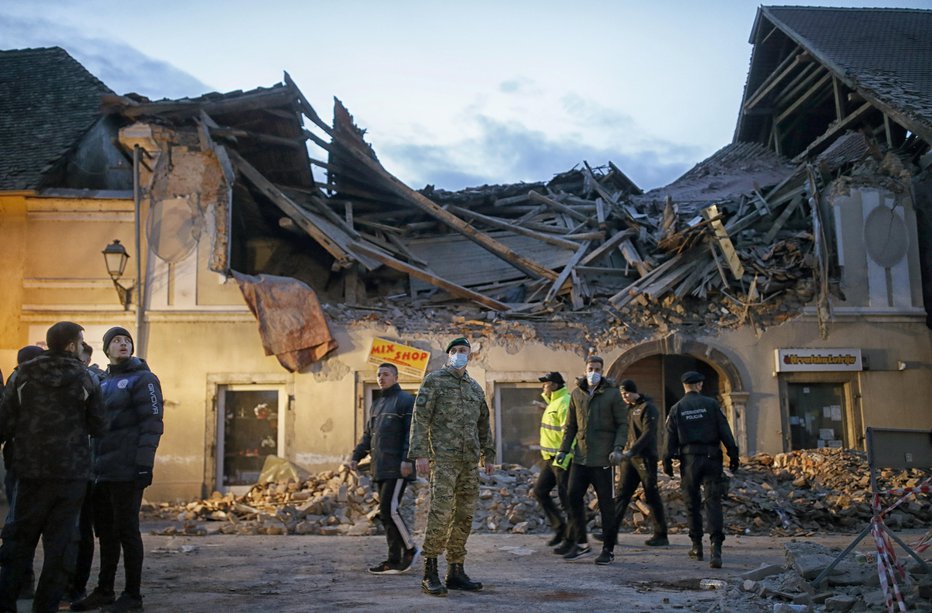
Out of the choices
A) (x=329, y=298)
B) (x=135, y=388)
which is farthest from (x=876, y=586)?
(x=329, y=298)

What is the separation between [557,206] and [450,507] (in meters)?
14.2

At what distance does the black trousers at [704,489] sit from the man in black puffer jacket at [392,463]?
8.83ft

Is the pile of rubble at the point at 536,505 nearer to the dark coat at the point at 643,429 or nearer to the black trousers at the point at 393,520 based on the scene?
the dark coat at the point at 643,429

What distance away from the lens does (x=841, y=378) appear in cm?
1659

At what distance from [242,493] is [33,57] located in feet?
39.8

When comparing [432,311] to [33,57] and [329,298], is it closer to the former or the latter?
[329,298]

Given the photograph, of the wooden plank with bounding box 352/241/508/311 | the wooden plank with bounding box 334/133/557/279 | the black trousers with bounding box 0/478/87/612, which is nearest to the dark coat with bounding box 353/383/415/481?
→ the black trousers with bounding box 0/478/87/612

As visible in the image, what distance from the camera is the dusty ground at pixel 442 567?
6.23 m

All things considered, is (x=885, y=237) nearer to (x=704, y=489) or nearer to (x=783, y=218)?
(x=783, y=218)

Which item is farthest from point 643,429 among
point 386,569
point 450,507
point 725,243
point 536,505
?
point 725,243

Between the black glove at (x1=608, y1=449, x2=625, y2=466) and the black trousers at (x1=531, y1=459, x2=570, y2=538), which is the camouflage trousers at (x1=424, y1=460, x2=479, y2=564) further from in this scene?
the black trousers at (x1=531, y1=459, x2=570, y2=538)

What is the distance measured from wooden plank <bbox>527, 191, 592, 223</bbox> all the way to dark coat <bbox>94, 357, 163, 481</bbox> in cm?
1451

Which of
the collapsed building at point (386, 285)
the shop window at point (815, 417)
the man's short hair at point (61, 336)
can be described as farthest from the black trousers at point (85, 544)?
the shop window at point (815, 417)

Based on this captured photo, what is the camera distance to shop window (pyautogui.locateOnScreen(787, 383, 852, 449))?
16594 millimetres
